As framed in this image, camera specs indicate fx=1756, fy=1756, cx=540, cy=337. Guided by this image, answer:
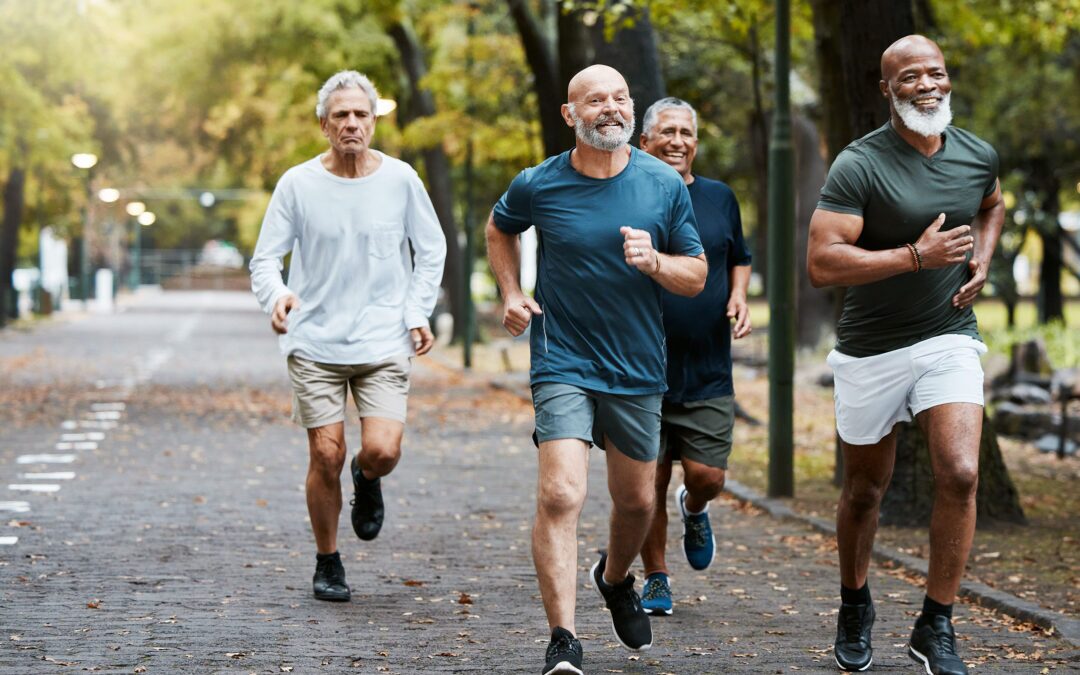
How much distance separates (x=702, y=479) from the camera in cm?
A: 727

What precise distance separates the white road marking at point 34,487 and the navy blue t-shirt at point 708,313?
5771mm

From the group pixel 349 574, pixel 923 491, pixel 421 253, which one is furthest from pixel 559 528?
pixel 923 491

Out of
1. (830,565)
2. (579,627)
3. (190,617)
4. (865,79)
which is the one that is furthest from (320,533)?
(865,79)

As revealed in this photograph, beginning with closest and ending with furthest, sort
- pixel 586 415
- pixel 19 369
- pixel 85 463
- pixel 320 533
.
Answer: pixel 586 415 → pixel 320 533 → pixel 85 463 → pixel 19 369

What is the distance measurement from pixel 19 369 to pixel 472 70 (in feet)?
26.3

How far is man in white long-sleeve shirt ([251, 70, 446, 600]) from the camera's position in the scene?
738cm

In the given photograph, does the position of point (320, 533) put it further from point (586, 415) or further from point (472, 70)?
point (472, 70)

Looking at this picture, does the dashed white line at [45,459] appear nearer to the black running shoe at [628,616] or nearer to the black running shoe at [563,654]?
the black running shoe at [628,616]

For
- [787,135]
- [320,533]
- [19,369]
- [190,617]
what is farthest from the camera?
[19,369]

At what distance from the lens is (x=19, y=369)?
25.5 m

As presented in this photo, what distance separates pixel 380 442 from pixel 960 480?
2682mm

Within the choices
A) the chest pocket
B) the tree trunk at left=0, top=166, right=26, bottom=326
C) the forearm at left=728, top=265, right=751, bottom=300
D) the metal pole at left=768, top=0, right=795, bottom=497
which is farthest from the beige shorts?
the tree trunk at left=0, top=166, right=26, bottom=326

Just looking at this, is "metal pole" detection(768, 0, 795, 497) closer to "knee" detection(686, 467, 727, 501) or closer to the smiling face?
"knee" detection(686, 467, 727, 501)

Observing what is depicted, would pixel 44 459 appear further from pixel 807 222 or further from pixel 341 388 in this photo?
pixel 807 222
